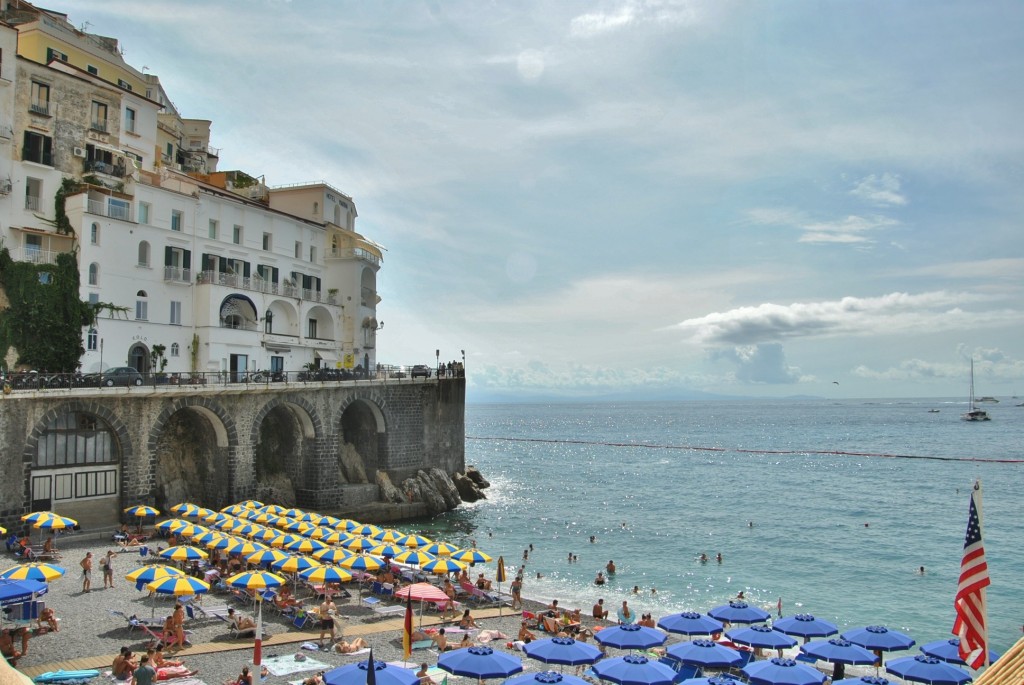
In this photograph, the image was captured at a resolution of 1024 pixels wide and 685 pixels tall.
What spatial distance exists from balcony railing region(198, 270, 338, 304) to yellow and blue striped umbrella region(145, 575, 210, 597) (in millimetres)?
28139

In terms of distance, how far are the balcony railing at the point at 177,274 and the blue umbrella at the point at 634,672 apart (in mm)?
37102

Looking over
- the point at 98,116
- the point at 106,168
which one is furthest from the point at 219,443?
the point at 98,116

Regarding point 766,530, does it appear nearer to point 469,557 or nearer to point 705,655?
point 469,557

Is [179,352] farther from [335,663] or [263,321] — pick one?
[335,663]

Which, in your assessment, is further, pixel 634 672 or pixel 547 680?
pixel 634 672

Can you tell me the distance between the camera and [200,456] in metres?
43.3

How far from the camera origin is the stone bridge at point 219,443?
35.0m

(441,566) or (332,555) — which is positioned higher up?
(332,555)

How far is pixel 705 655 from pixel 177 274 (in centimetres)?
3842

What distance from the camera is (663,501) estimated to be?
63.8 meters

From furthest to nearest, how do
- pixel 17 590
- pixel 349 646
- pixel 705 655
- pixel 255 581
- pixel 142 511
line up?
pixel 142 511
pixel 255 581
pixel 349 646
pixel 17 590
pixel 705 655

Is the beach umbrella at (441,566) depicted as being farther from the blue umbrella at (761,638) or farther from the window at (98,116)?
the window at (98,116)

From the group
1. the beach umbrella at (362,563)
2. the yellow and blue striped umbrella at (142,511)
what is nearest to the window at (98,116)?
the yellow and blue striped umbrella at (142,511)

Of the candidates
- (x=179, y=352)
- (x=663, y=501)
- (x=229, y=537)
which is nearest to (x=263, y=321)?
(x=179, y=352)
